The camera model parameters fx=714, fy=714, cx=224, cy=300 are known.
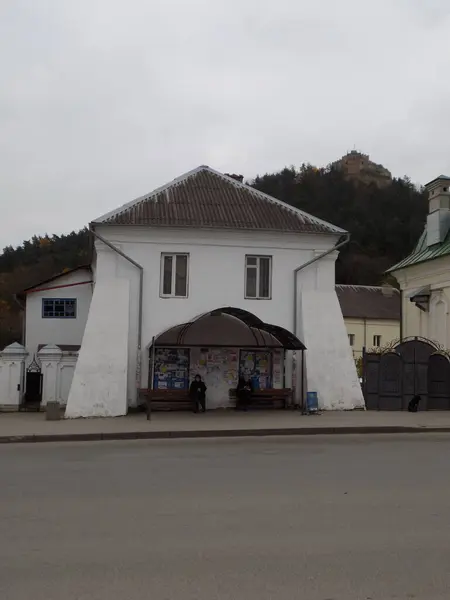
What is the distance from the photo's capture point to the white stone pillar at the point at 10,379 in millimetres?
22312

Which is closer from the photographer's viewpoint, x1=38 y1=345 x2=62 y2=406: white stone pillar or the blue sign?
the blue sign

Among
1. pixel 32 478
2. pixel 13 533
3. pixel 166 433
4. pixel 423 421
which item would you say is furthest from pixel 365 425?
pixel 13 533

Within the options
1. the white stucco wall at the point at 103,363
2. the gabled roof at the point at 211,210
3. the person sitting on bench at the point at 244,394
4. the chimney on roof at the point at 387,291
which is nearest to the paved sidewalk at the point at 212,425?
the person sitting on bench at the point at 244,394

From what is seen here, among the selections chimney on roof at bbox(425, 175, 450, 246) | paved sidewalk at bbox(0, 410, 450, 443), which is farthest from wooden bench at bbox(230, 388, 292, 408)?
chimney on roof at bbox(425, 175, 450, 246)

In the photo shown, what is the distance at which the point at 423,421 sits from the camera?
19.8 m

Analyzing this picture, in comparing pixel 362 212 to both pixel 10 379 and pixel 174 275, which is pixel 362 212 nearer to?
pixel 174 275

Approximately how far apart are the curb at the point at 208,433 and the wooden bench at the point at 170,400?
4.37 metres

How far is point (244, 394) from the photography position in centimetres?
2172

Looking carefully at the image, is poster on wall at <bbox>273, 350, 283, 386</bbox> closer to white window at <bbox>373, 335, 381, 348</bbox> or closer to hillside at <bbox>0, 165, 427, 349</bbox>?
white window at <bbox>373, 335, 381, 348</bbox>

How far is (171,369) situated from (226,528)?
591 inches

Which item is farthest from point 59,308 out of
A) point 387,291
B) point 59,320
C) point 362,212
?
point 362,212

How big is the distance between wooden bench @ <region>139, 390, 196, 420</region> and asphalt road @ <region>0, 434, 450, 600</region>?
8.67m

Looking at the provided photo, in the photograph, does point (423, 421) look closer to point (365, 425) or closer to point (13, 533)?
point (365, 425)

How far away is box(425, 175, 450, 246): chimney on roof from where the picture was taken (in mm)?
29453
